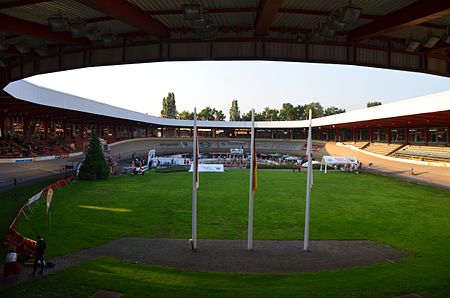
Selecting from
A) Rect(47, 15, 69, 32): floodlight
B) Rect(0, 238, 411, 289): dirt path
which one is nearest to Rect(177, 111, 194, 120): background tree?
Rect(0, 238, 411, 289): dirt path

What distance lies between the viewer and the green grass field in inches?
365

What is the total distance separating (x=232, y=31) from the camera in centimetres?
1112

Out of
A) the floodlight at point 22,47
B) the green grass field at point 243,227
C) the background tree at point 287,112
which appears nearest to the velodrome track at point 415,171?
the green grass field at point 243,227

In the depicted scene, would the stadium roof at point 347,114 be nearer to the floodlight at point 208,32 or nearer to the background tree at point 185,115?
the floodlight at point 208,32

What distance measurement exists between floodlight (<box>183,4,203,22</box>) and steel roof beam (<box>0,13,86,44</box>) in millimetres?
5057

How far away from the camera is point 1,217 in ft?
57.3

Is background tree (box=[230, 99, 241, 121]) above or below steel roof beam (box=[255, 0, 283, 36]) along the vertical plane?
above

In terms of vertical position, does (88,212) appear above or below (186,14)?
below

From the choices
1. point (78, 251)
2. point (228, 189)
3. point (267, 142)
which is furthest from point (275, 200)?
point (267, 142)

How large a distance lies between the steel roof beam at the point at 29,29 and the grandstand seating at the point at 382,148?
58439 millimetres

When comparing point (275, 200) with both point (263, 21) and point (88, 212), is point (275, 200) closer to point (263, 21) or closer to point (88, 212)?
point (88, 212)

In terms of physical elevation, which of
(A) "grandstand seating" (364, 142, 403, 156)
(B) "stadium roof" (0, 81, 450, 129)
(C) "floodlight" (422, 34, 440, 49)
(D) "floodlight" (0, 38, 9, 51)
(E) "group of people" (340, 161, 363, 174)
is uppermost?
(B) "stadium roof" (0, 81, 450, 129)

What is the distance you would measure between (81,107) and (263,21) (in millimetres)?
40949

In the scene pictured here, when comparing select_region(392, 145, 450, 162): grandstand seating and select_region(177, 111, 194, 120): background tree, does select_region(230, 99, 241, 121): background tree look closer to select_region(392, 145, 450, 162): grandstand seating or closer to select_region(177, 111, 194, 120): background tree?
select_region(177, 111, 194, 120): background tree
